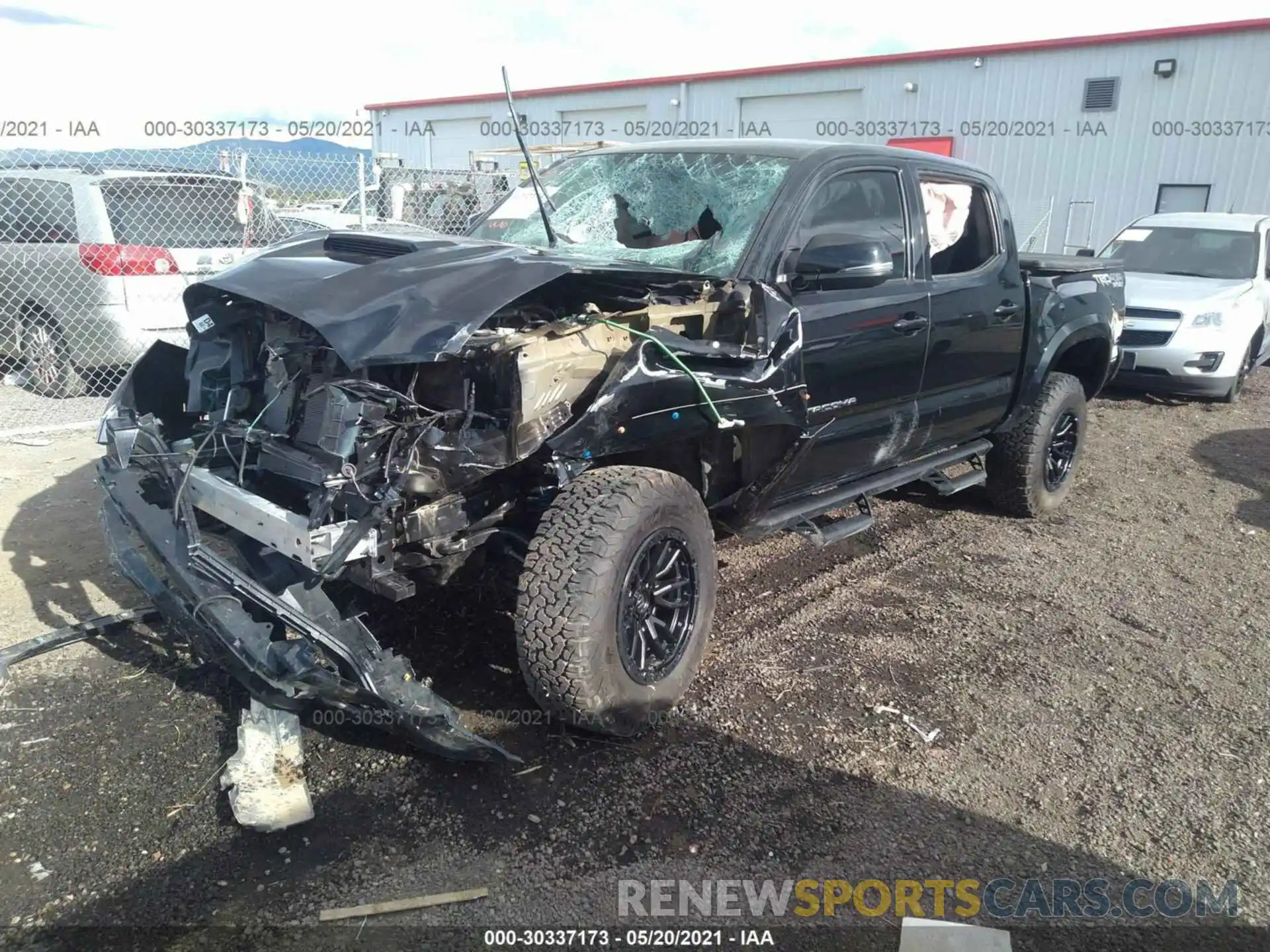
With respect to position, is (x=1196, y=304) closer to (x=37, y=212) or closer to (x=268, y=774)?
(x=268, y=774)

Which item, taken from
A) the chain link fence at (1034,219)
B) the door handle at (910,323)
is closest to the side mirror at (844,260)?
the door handle at (910,323)

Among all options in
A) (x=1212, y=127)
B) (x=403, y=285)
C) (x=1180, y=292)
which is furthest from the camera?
(x=1212, y=127)

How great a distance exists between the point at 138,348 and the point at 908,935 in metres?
6.79

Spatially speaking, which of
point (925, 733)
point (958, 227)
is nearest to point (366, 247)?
point (925, 733)

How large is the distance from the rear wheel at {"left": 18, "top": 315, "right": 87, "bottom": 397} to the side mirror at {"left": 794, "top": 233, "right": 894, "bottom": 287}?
6.34 m

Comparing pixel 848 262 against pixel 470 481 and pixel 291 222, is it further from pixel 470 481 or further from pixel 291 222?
pixel 291 222

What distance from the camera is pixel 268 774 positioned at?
2875 millimetres

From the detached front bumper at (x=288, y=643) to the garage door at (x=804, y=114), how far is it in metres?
18.6

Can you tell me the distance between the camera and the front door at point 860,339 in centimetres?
374

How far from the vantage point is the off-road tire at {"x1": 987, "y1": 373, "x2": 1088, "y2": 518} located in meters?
5.41

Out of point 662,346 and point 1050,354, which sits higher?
point 662,346

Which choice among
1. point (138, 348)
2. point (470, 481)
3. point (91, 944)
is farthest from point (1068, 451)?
point (138, 348)

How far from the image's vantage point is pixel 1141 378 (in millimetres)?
9281

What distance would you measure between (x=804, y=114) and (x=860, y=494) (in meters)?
18.4
